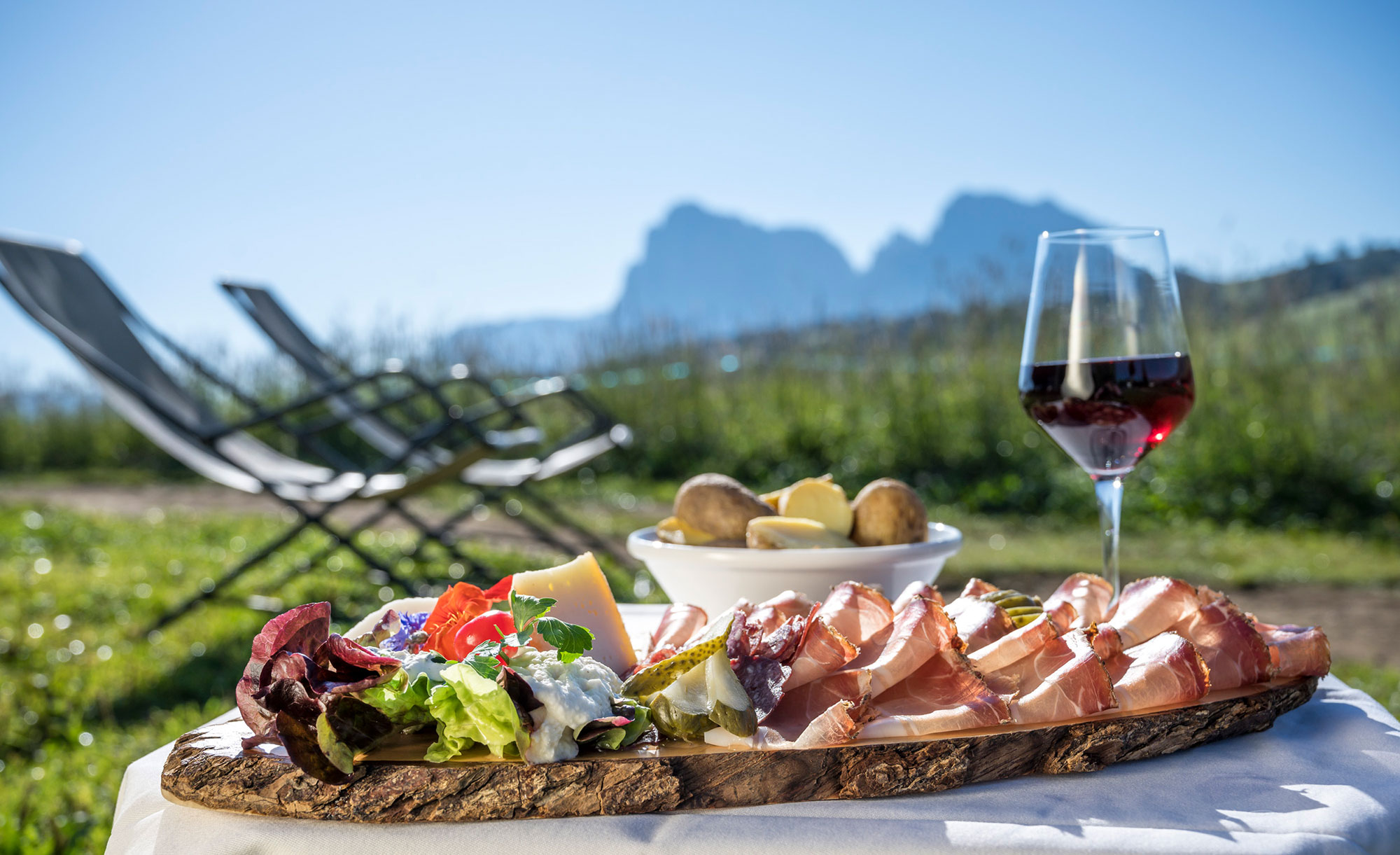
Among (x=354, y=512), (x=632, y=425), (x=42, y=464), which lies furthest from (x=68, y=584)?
(x=42, y=464)

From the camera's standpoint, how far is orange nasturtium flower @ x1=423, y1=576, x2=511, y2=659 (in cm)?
85

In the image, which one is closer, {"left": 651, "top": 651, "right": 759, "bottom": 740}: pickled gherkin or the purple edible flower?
{"left": 651, "top": 651, "right": 759, "bottom": 740}: pickled gherkin

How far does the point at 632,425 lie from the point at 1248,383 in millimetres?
4786

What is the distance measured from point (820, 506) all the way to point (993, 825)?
628mm

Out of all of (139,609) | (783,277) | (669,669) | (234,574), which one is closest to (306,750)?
(669,669)

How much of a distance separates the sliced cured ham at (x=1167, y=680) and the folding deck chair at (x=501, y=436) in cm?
356

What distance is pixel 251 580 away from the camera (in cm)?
479

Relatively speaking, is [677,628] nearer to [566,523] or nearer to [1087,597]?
[1087,597]

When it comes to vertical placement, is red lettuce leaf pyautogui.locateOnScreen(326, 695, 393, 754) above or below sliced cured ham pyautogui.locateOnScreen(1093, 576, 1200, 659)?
above

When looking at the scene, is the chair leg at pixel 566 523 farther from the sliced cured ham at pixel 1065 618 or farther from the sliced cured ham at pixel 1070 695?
the sliced cured ham at pixel 1070 695

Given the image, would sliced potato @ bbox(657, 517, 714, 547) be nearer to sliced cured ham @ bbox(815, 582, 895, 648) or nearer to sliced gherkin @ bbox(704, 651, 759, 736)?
sliced cured ham @ bbox(815, 582, 895, 648)

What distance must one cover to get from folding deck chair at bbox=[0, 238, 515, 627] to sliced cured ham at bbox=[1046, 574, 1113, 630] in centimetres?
292

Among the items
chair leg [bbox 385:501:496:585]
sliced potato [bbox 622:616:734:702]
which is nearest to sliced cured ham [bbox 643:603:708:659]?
sliced potato [bbox 622:616:734:702]

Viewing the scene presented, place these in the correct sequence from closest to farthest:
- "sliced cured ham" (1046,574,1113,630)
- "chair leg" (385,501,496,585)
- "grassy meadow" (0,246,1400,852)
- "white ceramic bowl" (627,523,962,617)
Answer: "sliced cured ham" (1046,574,1113,630) < "white ceramic bowl" (627,523,962,617) < "grassy meadow" (0,246,1400,852) < "chair leg" (385,501,496,585)
